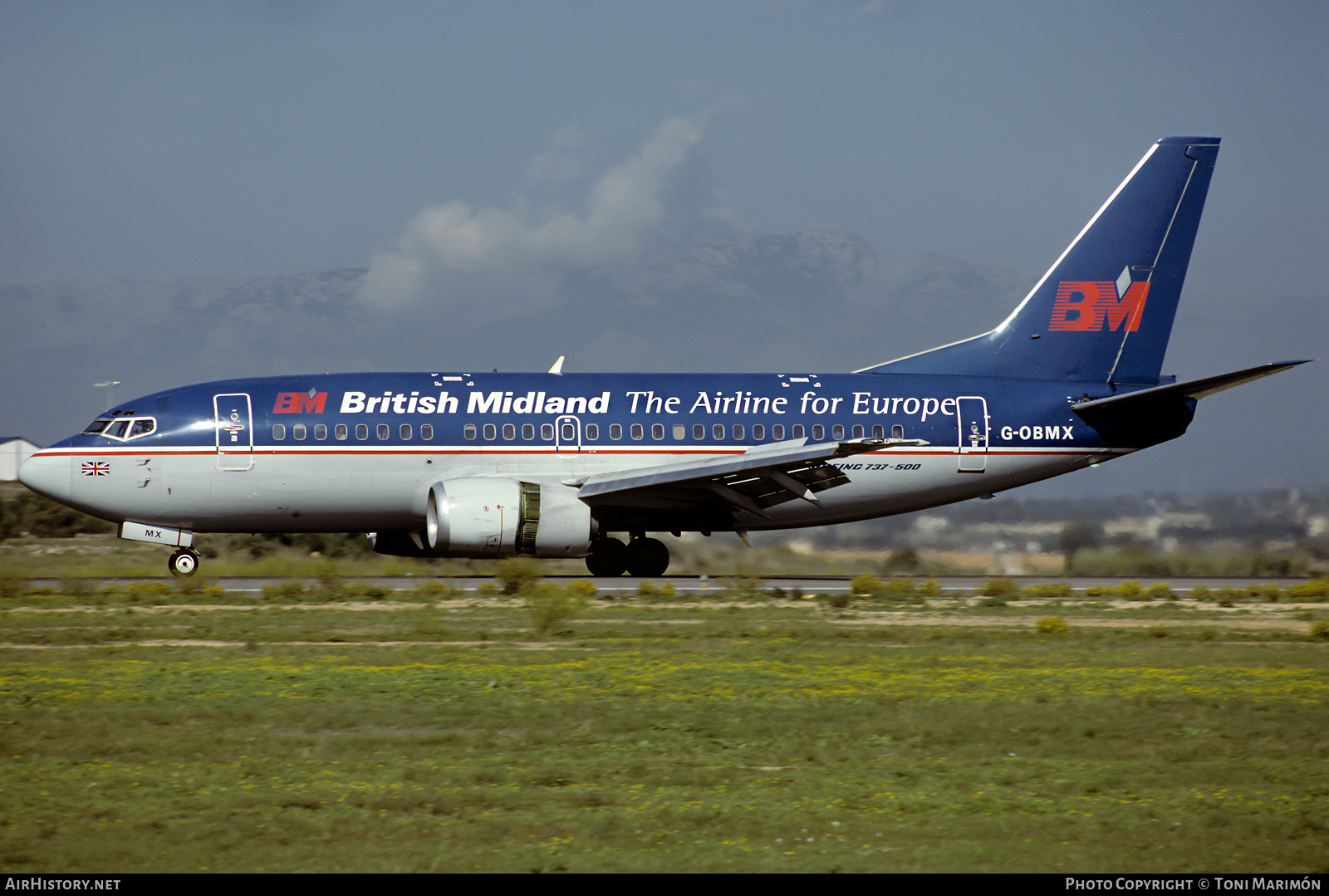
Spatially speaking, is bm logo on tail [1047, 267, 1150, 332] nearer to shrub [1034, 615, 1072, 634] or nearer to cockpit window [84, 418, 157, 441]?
shrub [1034, 615, 1072, 634]

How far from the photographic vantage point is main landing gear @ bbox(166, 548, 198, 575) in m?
24.7

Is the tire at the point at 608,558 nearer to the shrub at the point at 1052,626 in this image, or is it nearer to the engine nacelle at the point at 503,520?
the engine nacelle at the point at 503,520

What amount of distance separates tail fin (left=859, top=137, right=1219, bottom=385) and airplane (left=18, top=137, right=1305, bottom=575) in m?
0.04

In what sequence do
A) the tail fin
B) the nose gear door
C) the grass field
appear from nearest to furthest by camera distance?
1. the grass field
2. the nose gear door
3. the tail fin

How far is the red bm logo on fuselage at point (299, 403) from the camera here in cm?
2486

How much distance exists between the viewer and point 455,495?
23359 mm

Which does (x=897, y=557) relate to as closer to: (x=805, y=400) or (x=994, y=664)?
(x=805, y=400)

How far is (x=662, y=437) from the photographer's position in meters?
26.0

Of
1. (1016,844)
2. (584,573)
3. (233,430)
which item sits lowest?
(1016,844)

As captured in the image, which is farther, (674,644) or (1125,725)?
(674,644)

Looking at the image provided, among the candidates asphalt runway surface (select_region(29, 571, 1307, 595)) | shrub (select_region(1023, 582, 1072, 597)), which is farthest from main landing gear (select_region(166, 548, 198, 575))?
shrub (select_region(1023, 582, 1072, 597))

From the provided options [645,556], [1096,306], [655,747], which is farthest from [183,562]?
[1096,306]

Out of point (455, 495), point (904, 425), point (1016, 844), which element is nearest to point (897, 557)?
point (904, 425)

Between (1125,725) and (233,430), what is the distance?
18.2 m
